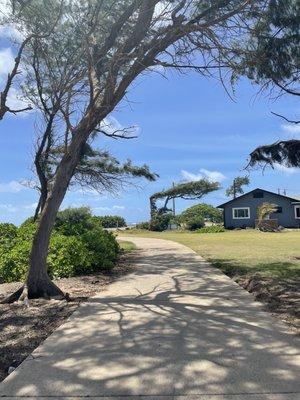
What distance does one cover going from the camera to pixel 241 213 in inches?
2044

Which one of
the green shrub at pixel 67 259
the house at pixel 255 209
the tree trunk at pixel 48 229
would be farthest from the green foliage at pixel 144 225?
the tree trunk at pixel 48 229

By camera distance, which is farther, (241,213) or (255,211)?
(241,213)

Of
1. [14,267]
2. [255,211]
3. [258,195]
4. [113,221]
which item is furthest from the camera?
[113,221]

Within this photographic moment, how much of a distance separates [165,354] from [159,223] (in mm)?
43635

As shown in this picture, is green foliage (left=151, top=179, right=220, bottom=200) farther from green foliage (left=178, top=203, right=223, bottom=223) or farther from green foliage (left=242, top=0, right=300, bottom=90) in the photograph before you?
green foliage (left=242, top=0, right=300, bottom=90)

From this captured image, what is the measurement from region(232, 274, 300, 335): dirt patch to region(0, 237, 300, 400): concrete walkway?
229mm

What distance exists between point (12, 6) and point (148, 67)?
288 cm

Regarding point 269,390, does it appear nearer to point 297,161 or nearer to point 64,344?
point 64,344

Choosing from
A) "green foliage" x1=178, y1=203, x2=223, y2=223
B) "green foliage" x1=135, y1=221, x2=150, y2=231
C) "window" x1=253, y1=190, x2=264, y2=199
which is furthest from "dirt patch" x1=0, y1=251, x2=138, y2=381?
"green foliage" x1=178, y1=203, x2=223, y2=223

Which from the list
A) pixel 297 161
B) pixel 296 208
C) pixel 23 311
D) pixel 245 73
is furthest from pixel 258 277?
pixel 296 208

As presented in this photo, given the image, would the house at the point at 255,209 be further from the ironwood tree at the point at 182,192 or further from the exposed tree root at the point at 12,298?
the exposed tree root at the point at 12,298

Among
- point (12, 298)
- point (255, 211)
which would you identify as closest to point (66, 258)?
point (12, 298)

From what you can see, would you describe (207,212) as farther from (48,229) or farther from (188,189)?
(48,229)

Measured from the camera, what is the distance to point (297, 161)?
11.9 meters
